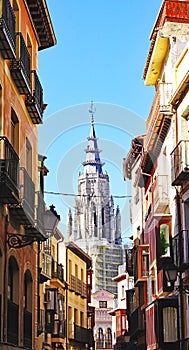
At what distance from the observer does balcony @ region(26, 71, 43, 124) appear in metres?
19.0

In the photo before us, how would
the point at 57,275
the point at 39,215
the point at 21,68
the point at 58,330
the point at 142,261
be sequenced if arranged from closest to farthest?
the point at 21,68
the point at 39,215
the point at 142,261
the point at 58,330
the point at 57,275

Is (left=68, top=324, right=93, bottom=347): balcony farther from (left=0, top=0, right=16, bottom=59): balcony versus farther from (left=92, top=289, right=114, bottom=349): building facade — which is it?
(left=92, top=289, right=114, bottom=349): building facade

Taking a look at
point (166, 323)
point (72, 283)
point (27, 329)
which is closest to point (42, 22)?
point (27, 329)

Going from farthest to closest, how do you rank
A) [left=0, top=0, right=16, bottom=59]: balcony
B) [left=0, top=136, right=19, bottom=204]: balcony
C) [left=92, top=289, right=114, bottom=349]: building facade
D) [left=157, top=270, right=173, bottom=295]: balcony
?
1. [left=92, top=289, right=114, bottom=349]: building facade
2. [left=157, top=270, right=173, bottom=295]: balcony
3. [left=0, top=0, right=16, bottom=59]: balcony
4. [left=0, top=136, right=19, bottom=204]: balcony

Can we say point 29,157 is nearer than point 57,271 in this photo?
Yes

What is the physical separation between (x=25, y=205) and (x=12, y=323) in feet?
8.76

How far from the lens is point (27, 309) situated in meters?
19.5

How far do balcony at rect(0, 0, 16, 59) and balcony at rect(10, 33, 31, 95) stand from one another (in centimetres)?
72

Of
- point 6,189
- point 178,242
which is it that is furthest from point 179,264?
point 6,189

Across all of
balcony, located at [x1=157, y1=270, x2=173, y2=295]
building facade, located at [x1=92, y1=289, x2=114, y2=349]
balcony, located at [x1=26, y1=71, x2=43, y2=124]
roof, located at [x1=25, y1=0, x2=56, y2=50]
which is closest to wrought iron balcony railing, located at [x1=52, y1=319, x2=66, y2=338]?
balcony, located at [x1=157, y1=270, x2=173, y2=295]

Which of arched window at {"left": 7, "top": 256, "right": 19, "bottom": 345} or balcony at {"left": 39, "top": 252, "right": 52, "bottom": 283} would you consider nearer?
arched window at {"left": 7, "top": 256, "right": 19, "bottom": 345}

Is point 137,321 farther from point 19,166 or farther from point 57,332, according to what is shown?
point 19,166

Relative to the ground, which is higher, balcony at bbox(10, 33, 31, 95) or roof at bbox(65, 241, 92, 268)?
roof at bbox(65, 241, 92, 268)

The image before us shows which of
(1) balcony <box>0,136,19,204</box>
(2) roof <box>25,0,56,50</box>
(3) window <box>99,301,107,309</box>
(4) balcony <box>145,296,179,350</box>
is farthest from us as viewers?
(3) window <box>99,301,107,309</box>
